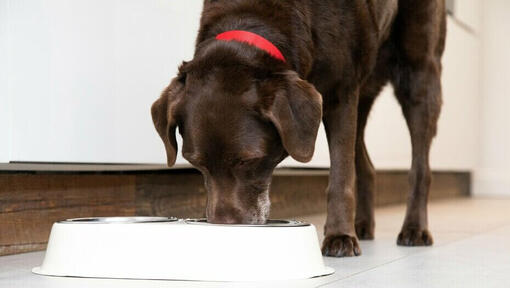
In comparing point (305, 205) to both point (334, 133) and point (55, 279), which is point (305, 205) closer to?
point (334, 133)

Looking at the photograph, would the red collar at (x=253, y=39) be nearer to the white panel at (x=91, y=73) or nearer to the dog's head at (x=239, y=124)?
the dog's head at (x=239, y=124)

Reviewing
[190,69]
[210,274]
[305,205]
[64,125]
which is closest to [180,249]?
[210,274]

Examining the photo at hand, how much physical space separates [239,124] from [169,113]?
21cm

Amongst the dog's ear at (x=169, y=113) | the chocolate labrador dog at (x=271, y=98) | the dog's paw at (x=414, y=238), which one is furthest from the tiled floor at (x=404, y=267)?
the dog's ear at (x=169, y=113)

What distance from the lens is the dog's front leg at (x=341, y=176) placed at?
243 centimetres

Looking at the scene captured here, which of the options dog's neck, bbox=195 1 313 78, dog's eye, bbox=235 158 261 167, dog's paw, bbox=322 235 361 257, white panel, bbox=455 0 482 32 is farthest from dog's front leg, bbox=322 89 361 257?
white panel, bbox=455 0 482 32

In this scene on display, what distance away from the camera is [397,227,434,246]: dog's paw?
2.80m

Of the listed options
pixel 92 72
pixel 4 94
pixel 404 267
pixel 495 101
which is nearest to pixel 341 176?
pixel 404 267

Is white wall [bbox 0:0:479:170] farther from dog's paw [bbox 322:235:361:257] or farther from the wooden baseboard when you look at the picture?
dog's paw [bbox 322:235:361:257]

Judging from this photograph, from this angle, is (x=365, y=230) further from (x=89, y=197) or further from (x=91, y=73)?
(x=91, y=73)

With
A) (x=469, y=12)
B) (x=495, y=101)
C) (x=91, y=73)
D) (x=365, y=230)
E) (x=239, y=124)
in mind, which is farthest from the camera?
(x=495, y=101)

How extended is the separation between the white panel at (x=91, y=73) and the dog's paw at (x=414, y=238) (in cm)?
85

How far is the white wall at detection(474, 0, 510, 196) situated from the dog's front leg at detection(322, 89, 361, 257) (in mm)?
5113

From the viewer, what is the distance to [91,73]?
240cm
